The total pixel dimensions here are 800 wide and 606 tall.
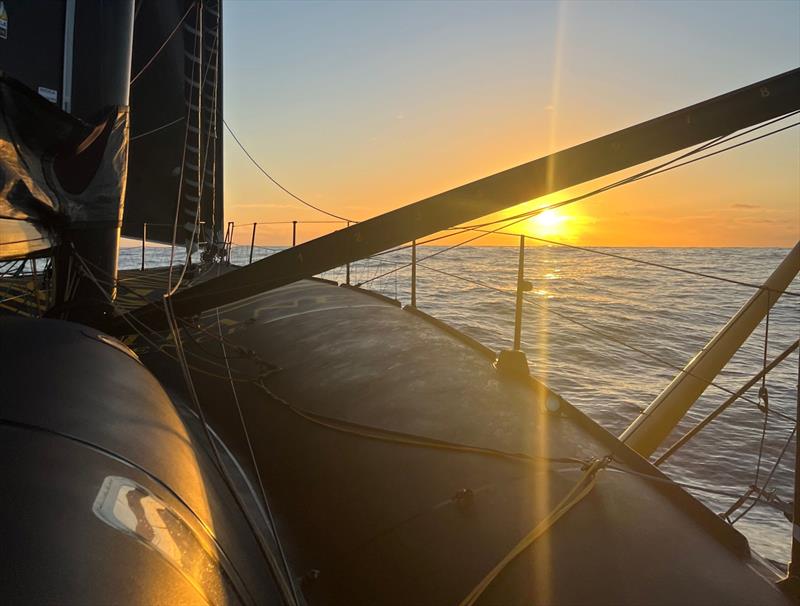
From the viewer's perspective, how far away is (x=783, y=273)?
5.66m

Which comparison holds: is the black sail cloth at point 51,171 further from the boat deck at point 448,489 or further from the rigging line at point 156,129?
the rigging line at point 156,129

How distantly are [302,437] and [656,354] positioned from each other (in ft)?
45.2

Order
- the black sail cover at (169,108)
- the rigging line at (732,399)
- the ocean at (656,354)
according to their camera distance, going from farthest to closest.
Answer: the black sail cover at (169,108) → the ocean at (656,354) → the rigging line at (732,399)

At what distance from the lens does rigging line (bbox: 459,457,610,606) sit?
2.91 metres

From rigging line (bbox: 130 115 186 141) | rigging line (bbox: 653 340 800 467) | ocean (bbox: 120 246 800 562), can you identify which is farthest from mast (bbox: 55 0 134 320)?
rigging line (bbox: 130 115 186 141)

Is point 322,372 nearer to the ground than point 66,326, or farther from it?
nearer to the ground

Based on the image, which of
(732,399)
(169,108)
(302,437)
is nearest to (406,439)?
(302,437)

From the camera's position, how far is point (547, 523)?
10.3 feet

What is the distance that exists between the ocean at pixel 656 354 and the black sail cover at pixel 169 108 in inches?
213

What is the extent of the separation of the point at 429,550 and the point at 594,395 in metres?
9.49

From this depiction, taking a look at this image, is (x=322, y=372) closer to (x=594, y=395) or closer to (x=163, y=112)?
(x=594, y=395)

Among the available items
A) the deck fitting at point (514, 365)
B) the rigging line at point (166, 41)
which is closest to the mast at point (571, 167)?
the deck fitting at point (514, 365)

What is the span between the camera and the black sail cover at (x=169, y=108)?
12.1m

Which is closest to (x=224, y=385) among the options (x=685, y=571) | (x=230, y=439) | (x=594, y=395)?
(x=230, y=439)
